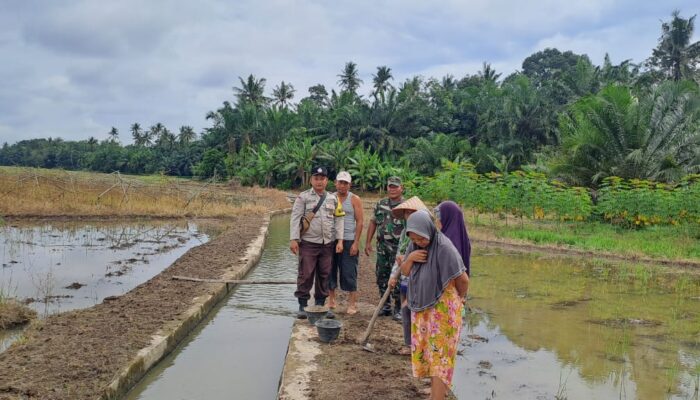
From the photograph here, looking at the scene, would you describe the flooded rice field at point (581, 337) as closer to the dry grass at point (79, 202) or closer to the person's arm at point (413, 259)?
the person's arm at point (413, 259)

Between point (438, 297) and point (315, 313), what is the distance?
2.53m

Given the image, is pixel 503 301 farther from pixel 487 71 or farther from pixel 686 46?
pixel 487 71

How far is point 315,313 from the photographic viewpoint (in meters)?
5.69

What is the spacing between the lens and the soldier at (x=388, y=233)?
5711 millimetres

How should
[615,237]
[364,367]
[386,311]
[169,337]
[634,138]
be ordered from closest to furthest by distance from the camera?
[364,367], [169,337], [386,311], [615,237], [634,138]

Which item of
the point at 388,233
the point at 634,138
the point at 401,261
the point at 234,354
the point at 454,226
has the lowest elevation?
the point at 234,354

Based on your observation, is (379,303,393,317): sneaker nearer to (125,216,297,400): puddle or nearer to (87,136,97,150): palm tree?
(125,216,297,400): puddle

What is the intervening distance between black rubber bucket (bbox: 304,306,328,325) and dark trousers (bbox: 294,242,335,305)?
0.29 meters

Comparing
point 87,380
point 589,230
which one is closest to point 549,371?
point 87,380

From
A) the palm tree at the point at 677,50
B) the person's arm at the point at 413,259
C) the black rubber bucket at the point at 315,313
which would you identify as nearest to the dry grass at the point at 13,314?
the black rubber bucket at the point at 315,313

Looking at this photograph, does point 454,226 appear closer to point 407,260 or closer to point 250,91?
point 407,260

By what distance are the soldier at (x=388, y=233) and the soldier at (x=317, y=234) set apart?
1.43 ft

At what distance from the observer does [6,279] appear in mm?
8539

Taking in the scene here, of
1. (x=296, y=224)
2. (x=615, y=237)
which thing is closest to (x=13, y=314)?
(x=296, y=224)
